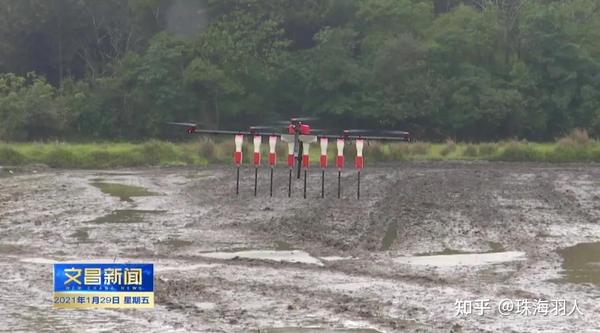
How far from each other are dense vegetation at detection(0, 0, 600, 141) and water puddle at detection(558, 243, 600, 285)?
35.1m

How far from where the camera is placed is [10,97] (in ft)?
153

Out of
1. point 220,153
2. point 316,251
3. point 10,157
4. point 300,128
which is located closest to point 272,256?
point 316,251

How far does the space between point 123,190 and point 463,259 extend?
1258 centimetres

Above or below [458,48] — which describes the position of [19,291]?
below

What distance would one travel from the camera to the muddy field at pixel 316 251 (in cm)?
916

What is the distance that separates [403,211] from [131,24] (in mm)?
40657

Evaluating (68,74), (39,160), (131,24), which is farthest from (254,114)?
(39,160)

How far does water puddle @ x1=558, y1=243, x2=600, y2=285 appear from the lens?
11.5m

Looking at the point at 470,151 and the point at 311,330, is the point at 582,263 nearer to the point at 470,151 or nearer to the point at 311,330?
the point at 311,330

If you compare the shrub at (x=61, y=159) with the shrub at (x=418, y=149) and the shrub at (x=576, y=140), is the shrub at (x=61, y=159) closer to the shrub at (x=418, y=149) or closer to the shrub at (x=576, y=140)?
the shrub at (x=418, y=149)

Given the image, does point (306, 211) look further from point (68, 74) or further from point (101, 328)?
point (68, 74)

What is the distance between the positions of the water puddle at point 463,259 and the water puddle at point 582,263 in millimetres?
694

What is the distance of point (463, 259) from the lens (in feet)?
42.7

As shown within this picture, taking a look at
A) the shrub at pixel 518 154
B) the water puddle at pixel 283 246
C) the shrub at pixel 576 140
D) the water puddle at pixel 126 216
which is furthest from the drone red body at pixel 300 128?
the shrub at pixel 576 140
